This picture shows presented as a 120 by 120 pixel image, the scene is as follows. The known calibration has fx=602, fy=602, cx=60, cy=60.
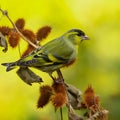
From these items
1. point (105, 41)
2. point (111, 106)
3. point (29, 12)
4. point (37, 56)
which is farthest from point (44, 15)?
point (37, 56)

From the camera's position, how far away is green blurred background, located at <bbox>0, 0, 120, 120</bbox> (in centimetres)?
154

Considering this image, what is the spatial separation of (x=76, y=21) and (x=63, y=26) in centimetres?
5

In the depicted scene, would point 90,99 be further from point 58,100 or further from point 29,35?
point 29,35

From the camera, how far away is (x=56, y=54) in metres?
1.02

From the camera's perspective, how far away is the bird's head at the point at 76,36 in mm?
1015

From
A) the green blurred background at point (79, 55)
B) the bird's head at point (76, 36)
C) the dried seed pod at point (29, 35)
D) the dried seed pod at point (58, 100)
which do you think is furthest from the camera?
the green blurred background at point (79, 55)

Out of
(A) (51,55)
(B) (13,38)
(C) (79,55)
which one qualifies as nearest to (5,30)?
(B) (13,38)

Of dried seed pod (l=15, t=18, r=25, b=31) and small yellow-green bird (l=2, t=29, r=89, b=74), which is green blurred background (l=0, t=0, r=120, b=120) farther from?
dried seed pod (l=15, t=18, r=25, b=31)

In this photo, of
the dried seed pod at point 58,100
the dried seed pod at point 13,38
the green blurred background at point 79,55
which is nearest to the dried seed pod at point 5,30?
the dried seed pod at point 13,38

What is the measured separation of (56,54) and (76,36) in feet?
0.16

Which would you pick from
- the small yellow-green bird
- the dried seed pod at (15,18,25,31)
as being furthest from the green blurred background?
the dried seed pod at (15,18,25,31)

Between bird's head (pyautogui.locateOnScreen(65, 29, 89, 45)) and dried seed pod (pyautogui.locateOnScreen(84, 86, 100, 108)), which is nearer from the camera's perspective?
dried seed pod (pyautogui.locateOnScreen(84, 86, 100, 108))

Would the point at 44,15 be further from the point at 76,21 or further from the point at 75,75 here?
the point at 75,75

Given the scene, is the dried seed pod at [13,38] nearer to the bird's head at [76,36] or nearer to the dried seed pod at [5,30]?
the dried seed pod at [5,30]
